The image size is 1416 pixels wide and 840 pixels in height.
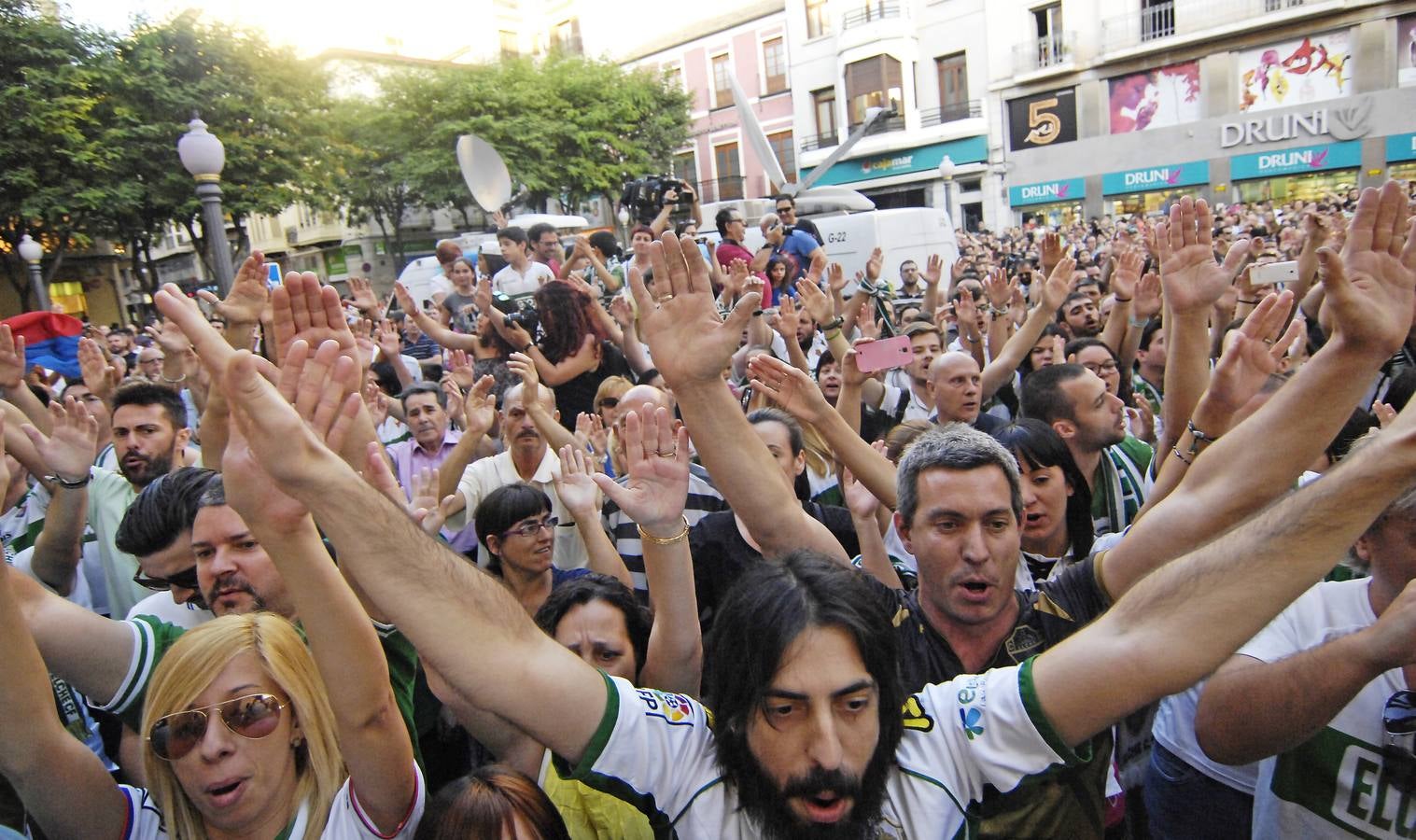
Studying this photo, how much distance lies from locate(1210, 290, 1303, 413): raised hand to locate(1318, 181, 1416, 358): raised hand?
0.38 m

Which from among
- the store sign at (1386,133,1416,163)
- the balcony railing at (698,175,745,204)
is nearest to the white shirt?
the store sign at (1386,133,1416,163)

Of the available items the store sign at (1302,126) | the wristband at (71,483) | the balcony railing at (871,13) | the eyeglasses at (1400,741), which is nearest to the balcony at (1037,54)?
the balcony railing at (871,13)

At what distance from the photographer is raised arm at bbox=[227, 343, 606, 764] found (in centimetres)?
136

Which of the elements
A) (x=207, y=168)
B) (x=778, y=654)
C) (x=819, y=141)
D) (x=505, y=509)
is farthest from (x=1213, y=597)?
(x=819, y=141)

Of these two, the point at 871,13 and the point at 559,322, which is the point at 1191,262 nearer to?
the point at 559,322

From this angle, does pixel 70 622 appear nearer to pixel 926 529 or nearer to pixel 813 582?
pixel 813 582

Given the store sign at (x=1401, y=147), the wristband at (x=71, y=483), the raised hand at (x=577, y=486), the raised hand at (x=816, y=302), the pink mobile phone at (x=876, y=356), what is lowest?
the raised hand at (x=577, y=486)

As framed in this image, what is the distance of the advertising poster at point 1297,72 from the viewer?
73.1 feet

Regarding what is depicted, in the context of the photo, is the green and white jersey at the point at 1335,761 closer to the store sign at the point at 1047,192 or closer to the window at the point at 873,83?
the store sign at the point at 1047,192

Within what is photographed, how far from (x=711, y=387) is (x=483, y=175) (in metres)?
8.01

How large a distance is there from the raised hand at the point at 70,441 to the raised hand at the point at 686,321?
1940 millimetres

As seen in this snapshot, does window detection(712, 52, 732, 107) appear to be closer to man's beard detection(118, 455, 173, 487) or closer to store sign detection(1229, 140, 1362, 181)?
store sign detection(1229, 140, 1362, 181)

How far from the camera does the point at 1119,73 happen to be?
24.9 meters

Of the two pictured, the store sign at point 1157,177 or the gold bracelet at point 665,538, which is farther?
the store sign at point 1157,177
